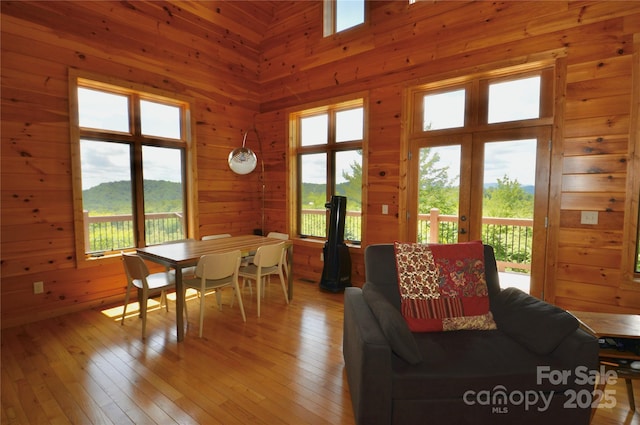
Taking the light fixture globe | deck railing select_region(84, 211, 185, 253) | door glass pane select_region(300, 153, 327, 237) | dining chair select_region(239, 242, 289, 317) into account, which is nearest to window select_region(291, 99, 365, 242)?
door glass pane select_region(300, 153, 327, 237)

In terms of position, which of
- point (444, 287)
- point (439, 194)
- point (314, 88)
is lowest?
point (444, 287)

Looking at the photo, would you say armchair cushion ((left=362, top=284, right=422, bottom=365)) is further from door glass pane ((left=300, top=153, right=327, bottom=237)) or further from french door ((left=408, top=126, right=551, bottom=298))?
door glass pane ((left=300, top=153, right=327, bottom=237))

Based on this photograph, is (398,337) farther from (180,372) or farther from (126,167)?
(126,167)

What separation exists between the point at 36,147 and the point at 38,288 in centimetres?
147

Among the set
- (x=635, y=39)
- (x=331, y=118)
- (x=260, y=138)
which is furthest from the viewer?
(x=260, y=138)

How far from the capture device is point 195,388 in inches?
85.8

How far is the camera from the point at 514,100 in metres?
3.37

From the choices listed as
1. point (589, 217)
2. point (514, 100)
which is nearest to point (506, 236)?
point (589, 217)

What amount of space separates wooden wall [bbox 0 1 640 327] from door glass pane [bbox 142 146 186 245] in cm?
31

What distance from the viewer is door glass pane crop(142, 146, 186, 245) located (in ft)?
14.0

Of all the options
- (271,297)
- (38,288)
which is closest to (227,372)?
(271,297)

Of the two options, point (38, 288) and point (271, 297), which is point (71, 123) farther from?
point (271, 297)

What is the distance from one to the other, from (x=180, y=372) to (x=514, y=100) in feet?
13.3

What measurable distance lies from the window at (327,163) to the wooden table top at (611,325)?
2.86m
